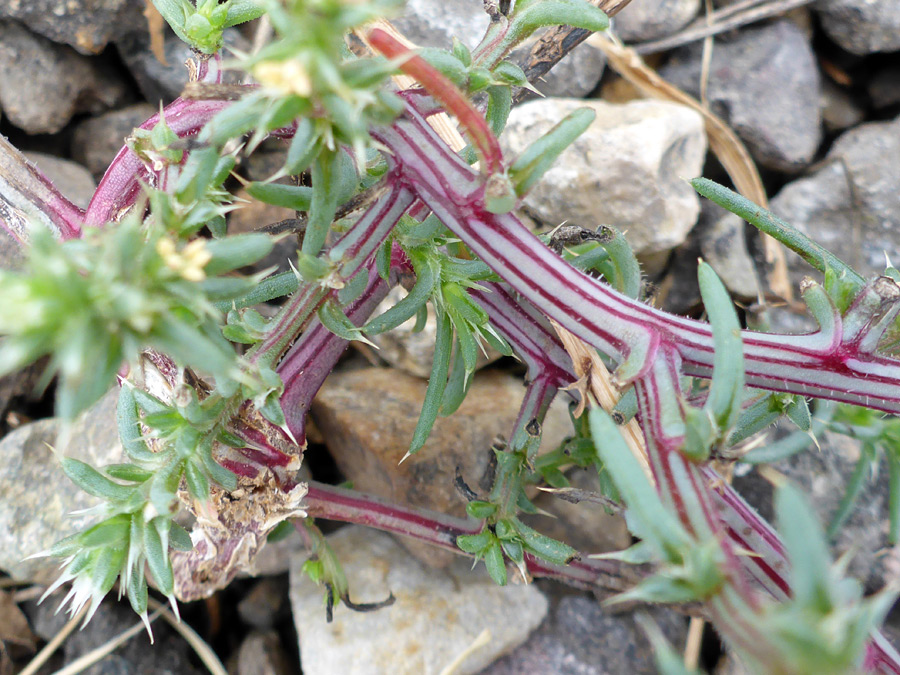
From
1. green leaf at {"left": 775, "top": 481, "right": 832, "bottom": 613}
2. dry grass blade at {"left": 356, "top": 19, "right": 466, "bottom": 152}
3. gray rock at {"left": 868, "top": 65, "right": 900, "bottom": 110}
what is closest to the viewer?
green leaf at {"left": 775, "top": 481, "right": 832, "bottom": 613}

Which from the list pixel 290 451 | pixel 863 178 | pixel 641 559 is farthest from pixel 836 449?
pixel 290 451

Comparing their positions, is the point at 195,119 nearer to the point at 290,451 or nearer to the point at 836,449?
the point at 290,451

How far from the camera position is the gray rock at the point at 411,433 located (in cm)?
277

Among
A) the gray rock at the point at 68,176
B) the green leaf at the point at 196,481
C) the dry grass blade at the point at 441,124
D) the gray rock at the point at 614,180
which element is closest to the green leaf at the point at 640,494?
the green leaf at the point at 196,481

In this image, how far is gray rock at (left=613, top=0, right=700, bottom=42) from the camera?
3316 mm

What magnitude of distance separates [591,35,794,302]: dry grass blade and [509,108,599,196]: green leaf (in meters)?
1.94

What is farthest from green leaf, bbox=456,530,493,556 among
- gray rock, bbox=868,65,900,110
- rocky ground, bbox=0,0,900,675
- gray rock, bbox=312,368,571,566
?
gray rock, bbox=868,65,900,110

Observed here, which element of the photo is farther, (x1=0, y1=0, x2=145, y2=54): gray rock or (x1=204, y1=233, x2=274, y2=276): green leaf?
Answer: (x1=0, y1=0, x2=145, y2=54): gray rock

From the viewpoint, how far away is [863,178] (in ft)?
10.7

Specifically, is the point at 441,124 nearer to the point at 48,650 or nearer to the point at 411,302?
the point at 411,302

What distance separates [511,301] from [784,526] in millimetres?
1255

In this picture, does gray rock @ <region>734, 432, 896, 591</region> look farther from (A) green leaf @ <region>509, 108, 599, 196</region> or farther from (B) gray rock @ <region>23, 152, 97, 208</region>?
(B) gray rock @ <region>23, 152, 97, 208</region>

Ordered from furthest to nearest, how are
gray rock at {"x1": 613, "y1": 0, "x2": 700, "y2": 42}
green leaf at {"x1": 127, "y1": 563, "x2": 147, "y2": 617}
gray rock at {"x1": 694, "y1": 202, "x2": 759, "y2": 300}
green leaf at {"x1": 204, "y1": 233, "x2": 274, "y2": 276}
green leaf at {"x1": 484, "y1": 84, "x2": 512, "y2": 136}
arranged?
gray rock at {"x1": 613, "y1": 0, "x2": 700, "y2": 42}, gray rock at {"x1": 694, "y1": 202, "x2": 759, "y2": 300}, green leaf at {"x1": 484, "y1": 84, "x2": 512, "y2": 136}, green leaf at {"x1": 127, "y1": 563, "x2": 147, "y2": 617}, green leaf at {"x1": 204, "y1": 233, "x2": 274, "y2": 276}

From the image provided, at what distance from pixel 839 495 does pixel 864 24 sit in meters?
2.20
